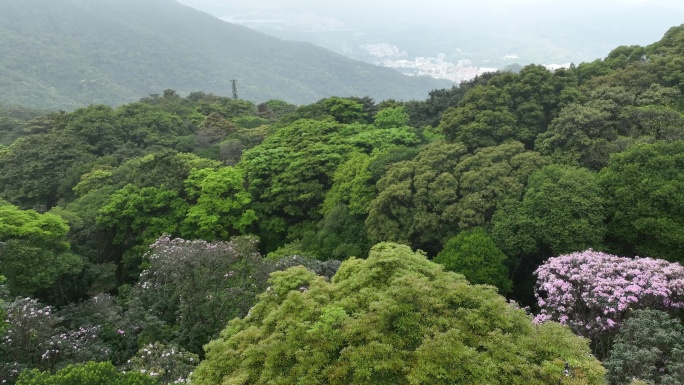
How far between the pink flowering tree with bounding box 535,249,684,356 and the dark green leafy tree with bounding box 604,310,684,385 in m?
0.65

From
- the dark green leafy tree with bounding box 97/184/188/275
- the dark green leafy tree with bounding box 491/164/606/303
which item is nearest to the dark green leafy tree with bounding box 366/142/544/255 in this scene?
the dark green leafy tree with bounding box 491/164/606/303

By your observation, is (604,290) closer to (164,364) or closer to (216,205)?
(164,364)

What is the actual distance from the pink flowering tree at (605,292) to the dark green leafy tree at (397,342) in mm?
3920

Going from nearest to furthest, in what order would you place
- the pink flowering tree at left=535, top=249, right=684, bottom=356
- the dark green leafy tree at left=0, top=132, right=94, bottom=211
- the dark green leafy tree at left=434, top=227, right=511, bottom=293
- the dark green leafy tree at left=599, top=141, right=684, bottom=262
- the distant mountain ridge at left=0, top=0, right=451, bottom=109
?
1. the pink flowering tree at left=535, top=249, right=684, bottom=356
2. the dark green leafy tree at left=599, top=141, right=684, bottom=262
3. the dark green leafy tree at left=434, top=227, right=511, bottom=293
4. the dark green leafy tree at left=0, top=132, right=94, bottom=211
5. the distant mountain ridge at left=0, top=0, right=451, bottom=109

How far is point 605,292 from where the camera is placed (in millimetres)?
10281

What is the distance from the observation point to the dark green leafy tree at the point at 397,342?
19.5 feet

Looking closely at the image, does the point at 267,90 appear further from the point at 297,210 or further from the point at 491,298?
the point at 491,298

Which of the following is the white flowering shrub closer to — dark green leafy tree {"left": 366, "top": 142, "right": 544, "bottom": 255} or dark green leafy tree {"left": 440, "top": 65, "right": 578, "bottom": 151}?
dark green leafy tree {"left": 366, "top": 142, "right": 544, "bottom": 255}

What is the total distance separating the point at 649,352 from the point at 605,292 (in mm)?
2405

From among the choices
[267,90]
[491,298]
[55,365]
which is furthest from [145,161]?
[267,90]

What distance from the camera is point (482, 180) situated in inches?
600

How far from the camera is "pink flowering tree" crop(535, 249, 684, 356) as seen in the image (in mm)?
9914

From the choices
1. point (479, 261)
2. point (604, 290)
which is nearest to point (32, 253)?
point (479, 261)

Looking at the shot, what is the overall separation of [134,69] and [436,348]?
183 meters
